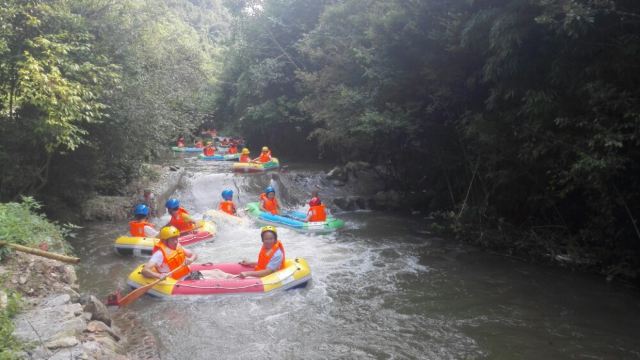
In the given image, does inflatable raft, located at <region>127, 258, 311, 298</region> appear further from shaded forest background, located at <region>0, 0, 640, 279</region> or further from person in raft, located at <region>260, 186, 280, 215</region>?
person in raft, located at <region>260, 186, 280, 215</region>

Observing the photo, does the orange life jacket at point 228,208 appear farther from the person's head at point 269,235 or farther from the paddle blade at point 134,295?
the paddle blade at point 134,295

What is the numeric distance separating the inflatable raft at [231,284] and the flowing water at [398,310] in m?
0.12

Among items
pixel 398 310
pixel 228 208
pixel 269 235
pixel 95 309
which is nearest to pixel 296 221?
pixel 228 208

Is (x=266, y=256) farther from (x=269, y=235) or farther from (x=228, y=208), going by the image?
(x=228, y=208)

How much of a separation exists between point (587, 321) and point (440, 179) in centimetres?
723

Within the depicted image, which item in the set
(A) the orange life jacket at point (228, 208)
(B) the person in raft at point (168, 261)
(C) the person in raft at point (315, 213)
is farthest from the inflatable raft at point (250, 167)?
(B) the person in raft at point (168, 261)

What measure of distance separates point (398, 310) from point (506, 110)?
450 cm

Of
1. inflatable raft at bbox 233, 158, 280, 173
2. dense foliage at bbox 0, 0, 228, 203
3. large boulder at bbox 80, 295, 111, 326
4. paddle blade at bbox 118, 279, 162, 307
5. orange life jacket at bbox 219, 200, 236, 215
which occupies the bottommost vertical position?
paddle blade at bbox 118, 279, 162, 307

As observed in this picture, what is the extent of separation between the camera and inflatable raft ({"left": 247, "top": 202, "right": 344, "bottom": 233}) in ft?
39.4

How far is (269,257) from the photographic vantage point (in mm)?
8008

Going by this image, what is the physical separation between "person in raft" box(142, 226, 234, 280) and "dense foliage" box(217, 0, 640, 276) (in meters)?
5.66

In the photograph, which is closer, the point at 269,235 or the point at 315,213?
the point at 269,235

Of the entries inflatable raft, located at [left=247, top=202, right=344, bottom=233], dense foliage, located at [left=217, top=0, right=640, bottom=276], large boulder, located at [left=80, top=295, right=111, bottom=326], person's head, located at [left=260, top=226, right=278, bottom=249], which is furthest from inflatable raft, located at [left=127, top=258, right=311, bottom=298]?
dense foliage, located at [left=217, top=0, right=640, bottom=276]

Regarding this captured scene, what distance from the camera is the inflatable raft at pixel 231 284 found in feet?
24.1
